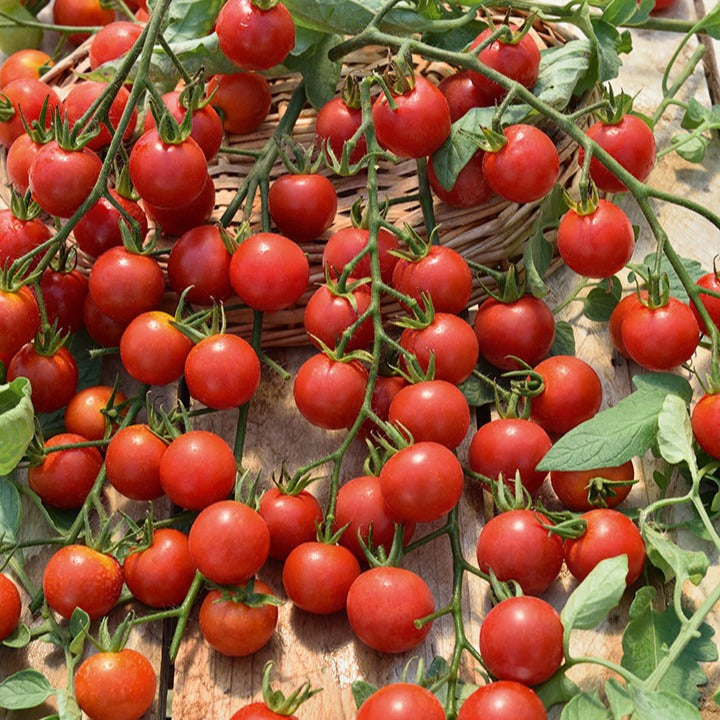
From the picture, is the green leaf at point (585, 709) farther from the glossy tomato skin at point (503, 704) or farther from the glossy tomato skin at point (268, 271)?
the glossy tomato skin at point (268, 271)

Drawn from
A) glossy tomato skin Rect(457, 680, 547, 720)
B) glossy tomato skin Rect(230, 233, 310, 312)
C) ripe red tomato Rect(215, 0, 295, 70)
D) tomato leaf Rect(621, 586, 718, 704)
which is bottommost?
tomato leaf Rect(621, 586, 718, 704)

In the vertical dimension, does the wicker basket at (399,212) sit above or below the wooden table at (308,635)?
above

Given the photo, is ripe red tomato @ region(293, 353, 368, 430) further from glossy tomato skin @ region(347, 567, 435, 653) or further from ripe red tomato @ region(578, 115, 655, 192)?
ripe red tomato @ region(578, 115, 655, 192)

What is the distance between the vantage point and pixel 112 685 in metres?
1.05

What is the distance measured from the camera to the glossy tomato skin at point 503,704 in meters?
0.96

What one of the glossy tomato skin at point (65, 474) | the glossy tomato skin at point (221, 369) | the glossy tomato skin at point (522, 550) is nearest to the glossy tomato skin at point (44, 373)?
the glossy tomato skin at point (65, 474)

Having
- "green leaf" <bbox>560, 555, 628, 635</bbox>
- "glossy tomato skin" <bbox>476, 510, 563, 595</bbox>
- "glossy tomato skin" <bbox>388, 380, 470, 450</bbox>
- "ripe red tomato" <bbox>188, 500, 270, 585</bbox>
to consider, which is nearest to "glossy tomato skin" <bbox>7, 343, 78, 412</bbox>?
"ripe red tomato" <bbox>188, 500, 270, 585</bbox>

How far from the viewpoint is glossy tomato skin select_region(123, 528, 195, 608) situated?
1.14 meters

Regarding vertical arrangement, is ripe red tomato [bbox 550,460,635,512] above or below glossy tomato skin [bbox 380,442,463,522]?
below

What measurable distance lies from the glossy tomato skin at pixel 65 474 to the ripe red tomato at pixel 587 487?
487 millimetres

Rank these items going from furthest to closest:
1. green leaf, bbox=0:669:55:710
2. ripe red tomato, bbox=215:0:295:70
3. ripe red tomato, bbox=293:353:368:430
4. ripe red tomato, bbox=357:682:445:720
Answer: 1. ripe red tomato, bbox=215:0:295:70
2. ripe red tomato, bbox=293:353:368:430
3. green leaf, bbox=0:669:55:710
4. ripe red tomato, bbox=357:682:445:720

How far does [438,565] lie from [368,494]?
0.14 meters

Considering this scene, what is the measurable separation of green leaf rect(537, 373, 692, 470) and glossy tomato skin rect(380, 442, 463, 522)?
0.10 meters

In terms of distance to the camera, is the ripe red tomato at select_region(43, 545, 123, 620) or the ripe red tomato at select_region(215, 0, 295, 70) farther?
the ripe red tomato at select_region(215, 0, 295, 70)
